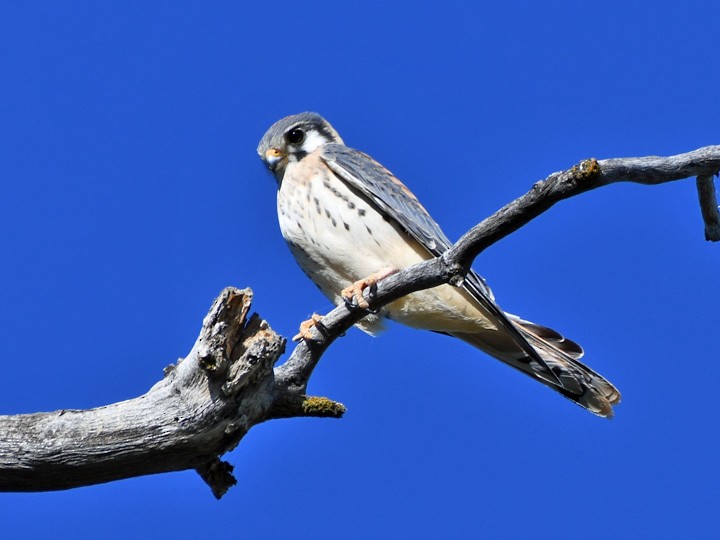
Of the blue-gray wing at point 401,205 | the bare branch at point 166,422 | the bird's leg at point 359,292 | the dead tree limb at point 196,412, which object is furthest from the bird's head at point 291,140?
the bare branch at point 166,422

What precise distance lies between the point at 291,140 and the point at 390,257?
1.34 meters

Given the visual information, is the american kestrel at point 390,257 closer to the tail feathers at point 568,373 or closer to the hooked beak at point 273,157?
Result: the tail feathers at point 568,373

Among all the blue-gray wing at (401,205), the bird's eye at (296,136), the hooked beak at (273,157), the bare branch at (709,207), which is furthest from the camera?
the bird's eye at (296,136)

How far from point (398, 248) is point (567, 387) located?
1317 mm

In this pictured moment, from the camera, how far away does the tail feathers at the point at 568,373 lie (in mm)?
5656

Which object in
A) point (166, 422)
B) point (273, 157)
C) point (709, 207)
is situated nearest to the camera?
point (166, 422)

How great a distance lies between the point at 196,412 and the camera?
4355 mm

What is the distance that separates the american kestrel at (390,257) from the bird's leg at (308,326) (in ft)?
1.92

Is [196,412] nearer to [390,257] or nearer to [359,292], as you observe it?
[359,292]

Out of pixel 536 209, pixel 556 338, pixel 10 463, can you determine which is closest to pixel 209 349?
pixel 10 463

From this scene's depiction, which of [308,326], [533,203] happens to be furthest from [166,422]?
[533,203]

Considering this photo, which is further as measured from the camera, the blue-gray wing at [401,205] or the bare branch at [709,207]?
the blue-gray wing at [401,205]

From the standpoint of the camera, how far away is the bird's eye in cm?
643

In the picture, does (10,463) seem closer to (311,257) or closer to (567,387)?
(311,257)
